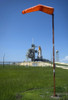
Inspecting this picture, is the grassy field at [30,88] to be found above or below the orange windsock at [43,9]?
below

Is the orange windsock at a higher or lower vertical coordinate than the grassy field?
higher

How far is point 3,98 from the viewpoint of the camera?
6797 millimetres

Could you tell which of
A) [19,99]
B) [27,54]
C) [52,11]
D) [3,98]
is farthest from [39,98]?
[27,54]

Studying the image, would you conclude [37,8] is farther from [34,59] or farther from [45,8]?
[34,59]

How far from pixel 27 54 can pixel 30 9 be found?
88503 millimetres

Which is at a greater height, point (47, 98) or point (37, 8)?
point (37, 8)

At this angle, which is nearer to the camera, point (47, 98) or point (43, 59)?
point (47, 98)

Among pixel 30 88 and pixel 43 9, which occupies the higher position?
pixel 43 9

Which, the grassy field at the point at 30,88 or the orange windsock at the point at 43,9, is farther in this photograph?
the orange windsock at the point at 43,9

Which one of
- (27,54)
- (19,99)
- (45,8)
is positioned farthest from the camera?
(27,54)

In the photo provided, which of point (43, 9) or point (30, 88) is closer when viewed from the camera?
point (43, 9)

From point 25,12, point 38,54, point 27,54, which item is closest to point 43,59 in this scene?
point 38,54

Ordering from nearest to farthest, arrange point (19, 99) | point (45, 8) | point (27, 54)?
point (19, 99) < point (45, 8) < point (27, 54)

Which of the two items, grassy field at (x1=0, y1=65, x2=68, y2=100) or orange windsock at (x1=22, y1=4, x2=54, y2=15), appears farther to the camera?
orange windsock at (x1=22, y1=4, x2=54, y2=15)
